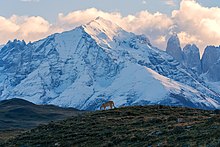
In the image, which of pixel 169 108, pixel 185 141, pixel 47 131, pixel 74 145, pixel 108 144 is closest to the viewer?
pixel 185 141

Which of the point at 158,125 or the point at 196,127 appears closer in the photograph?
the point at 196,127

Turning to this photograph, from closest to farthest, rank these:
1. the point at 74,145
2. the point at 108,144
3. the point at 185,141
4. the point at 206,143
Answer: the point at 206,143 < the point at 185,141 < the point at 108,144 < the point at 74,145

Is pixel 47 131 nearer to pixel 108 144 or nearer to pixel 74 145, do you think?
pixel 74 145

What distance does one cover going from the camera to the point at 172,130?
4181cm

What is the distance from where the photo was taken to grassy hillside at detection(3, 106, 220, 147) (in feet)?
125

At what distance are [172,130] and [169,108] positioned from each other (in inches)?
831

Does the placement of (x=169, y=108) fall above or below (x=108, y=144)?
above

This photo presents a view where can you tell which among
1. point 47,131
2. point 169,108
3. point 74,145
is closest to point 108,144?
point 74,145

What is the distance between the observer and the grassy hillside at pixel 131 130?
125 ft

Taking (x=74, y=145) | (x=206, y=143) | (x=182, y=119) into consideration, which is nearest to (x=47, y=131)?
(x=74, y=145)

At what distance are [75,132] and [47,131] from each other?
4482 mm

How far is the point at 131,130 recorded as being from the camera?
4603 cm

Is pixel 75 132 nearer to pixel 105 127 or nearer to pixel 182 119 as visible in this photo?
pixel 105 127

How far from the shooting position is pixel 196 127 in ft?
138
